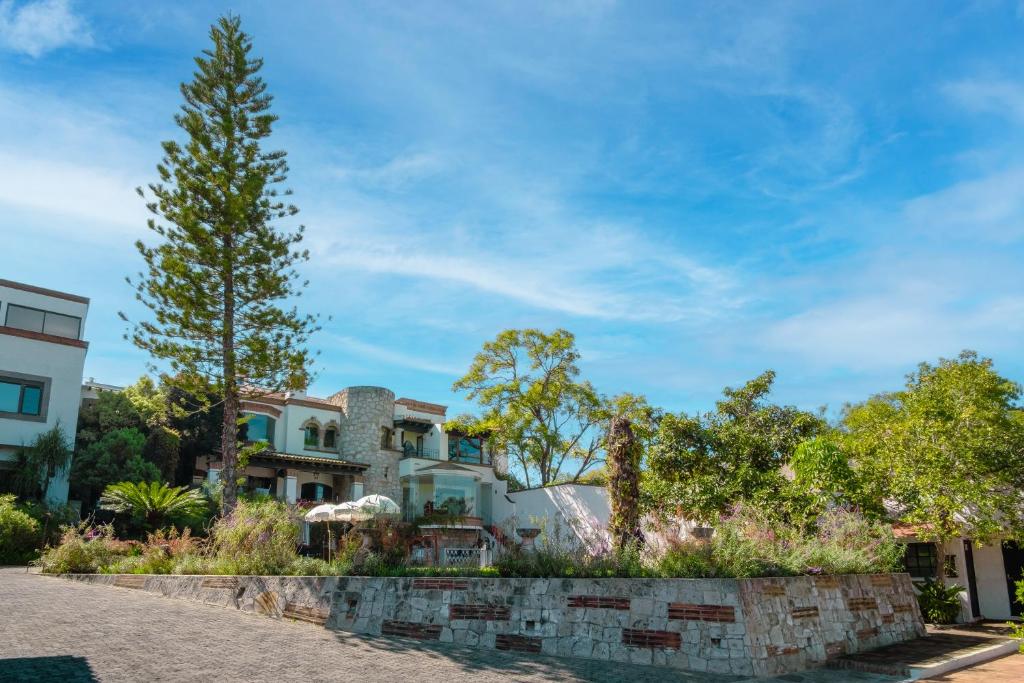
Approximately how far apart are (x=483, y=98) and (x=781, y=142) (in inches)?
212

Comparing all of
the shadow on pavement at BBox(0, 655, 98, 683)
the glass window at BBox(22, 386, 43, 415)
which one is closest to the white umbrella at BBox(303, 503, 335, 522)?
the glass window at BBox(22, 386, 43, 415)

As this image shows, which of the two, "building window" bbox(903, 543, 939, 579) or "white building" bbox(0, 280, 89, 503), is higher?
"white building" bbox(0, 280, 89, 503)

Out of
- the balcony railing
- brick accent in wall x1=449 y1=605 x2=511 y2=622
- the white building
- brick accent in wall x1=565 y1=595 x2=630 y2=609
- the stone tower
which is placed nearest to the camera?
brick accent in wall x1=565 y1=595 x2=630 y2=609

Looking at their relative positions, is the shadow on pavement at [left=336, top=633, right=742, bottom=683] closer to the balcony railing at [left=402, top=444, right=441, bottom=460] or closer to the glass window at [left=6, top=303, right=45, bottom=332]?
the glass window at [left=6, top=303, right=45, bottom=332]

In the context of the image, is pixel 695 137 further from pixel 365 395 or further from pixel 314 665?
pixel 365 395

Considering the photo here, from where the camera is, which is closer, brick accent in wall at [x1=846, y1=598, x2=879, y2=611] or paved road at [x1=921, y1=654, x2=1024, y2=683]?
paved road at [x1=921, y1=654, x2=1024, y2=683]

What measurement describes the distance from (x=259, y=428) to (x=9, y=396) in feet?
37.8

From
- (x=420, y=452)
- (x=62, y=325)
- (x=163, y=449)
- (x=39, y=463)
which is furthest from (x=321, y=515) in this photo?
(x=420, y=452)

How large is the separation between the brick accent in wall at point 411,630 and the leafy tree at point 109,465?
19001 mm

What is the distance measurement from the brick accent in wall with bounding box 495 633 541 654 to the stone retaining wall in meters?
0.02

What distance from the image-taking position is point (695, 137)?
13.6 m

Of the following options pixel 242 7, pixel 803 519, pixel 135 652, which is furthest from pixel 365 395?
pixel 135 652

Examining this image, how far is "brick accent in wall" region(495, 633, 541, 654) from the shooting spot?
31.6ft

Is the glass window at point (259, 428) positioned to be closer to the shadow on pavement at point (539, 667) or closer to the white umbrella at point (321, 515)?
the white umbrella at point (321, 515)
